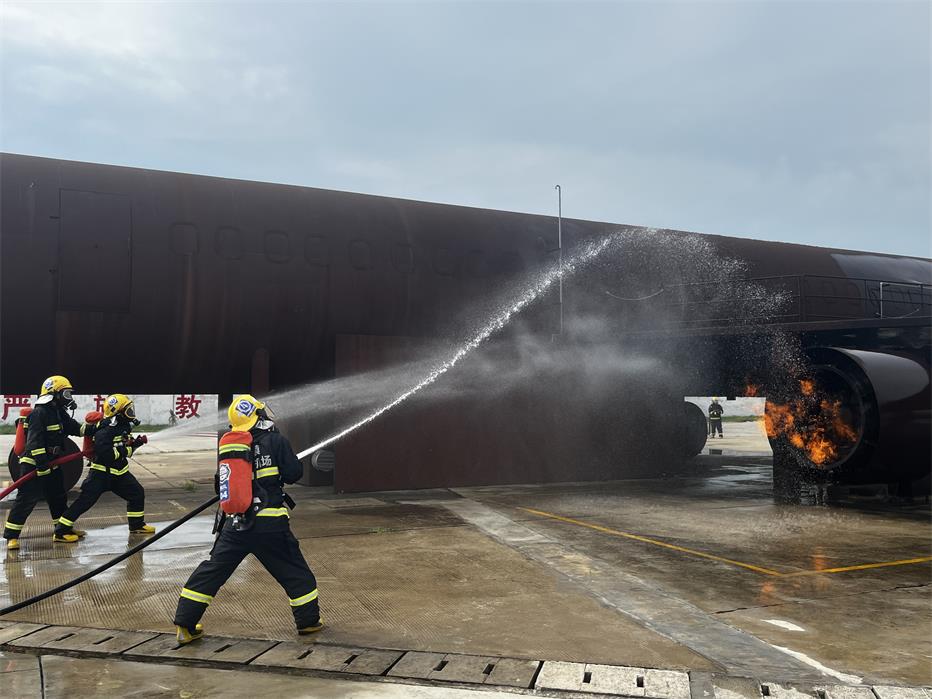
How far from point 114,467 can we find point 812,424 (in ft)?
39.9

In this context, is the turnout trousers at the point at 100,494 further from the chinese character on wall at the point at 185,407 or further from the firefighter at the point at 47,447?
the chinese character on wall at the point at 185,407

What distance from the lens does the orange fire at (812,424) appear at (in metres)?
14.4

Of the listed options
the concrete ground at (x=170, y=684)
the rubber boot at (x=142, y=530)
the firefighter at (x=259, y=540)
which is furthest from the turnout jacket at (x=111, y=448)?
the concrete ground at (x=170, y=684)

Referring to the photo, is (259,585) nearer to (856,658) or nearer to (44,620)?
(44,620)

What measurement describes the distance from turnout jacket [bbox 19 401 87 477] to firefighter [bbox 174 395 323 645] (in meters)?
5.01

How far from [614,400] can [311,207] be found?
797 centimetres

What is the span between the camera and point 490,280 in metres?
16.2

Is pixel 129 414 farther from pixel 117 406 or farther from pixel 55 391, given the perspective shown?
pixel 55 391

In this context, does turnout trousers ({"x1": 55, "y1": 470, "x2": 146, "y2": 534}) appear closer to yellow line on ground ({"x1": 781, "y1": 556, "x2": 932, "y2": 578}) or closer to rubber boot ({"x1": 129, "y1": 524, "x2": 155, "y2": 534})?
rubber boot ({"x1": 129, "y1": 524, "x2": 155, "y2": 534})

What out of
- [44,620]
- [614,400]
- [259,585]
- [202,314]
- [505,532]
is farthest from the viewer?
[614,400]

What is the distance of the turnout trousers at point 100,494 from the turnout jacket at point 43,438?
55 cm

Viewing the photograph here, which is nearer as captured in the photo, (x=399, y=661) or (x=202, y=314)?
(x=399, y=661)

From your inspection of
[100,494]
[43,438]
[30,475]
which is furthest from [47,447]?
[100,494]

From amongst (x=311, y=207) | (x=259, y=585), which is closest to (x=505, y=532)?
(x=259, y=585)
